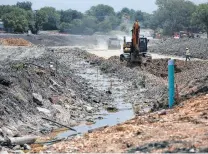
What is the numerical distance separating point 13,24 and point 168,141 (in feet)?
285

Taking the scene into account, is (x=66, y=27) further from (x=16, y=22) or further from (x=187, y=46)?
(x=187, y=46)

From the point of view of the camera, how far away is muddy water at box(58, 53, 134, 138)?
60.5 ft

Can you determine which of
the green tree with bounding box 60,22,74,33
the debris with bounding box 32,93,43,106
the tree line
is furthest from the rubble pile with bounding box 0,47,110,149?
the green tree with bounding box 60,22,74,33

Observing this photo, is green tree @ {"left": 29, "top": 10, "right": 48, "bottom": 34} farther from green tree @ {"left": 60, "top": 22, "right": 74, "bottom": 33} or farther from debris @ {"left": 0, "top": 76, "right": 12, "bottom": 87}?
debris @ {"left": 0, "top": 76, "right": 12, "bottom": 87}

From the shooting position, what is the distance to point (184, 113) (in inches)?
550

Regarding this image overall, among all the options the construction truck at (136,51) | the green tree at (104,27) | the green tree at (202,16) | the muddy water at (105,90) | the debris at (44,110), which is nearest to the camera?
the debris at (44,110)

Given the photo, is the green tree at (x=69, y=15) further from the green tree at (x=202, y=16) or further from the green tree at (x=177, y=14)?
the green tree at (x=202, y=16)

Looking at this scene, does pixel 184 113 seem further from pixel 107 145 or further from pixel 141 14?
pixel 141 14

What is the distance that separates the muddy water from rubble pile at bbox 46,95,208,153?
3095 mm

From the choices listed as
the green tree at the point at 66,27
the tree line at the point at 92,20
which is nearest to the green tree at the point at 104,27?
the tree line at the point at 92,20

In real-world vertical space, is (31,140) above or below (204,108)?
below

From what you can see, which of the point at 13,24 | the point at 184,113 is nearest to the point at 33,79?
the point at 184,113

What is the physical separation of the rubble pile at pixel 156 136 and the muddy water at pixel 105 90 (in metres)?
3.09

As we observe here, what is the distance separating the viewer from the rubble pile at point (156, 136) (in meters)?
10.5
